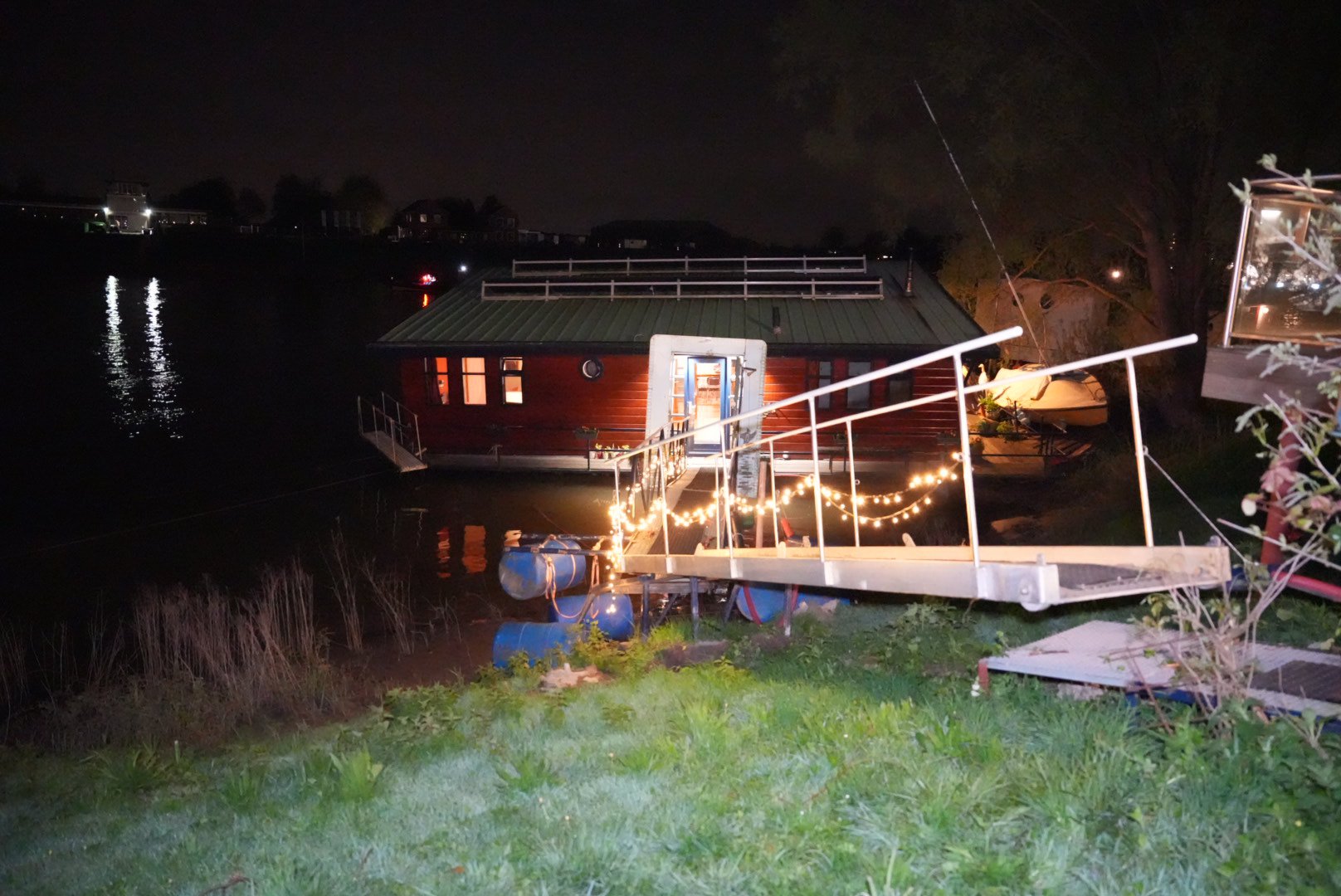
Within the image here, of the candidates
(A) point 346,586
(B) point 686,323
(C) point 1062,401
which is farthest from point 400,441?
(C) point 1062,401

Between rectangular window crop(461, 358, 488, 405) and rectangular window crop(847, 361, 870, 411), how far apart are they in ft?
27.4

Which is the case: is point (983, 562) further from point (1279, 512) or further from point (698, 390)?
point (698, 390)

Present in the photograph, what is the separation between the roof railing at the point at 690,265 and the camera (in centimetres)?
2441

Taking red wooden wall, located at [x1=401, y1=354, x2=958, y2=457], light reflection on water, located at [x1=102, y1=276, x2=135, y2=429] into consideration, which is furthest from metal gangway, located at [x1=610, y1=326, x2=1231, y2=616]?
light reflection on water, located at [x1=102, y1=276, x2=135, y2=429]

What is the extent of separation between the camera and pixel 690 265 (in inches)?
1061

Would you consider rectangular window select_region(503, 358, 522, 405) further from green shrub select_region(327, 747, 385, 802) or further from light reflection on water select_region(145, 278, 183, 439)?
green shrub select_region(327, 747, 385, 802)

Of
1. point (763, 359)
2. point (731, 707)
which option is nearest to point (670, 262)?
point (763, 359)

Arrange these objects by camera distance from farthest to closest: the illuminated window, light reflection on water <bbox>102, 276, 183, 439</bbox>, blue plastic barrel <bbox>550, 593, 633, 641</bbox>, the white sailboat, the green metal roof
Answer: light reflection on water <bbox>102, 276, 183, 439</bbox>, the white sailboat, the illuminated window, the green metal roof, blue plastic barrel <bbox>550, 593, 633, 641</bbox>

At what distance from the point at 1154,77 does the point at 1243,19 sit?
1.44m

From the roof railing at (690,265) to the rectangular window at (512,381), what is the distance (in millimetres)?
3971

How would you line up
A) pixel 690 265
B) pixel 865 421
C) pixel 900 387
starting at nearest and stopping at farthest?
pixel 865 421 → pixel 900 387 → pixel 690 265

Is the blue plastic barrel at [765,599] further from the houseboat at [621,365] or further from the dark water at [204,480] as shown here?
the houseboat at [621,365]

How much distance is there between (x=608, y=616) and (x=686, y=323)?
12028 mm

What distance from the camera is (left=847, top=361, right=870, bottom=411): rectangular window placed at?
20.5m
